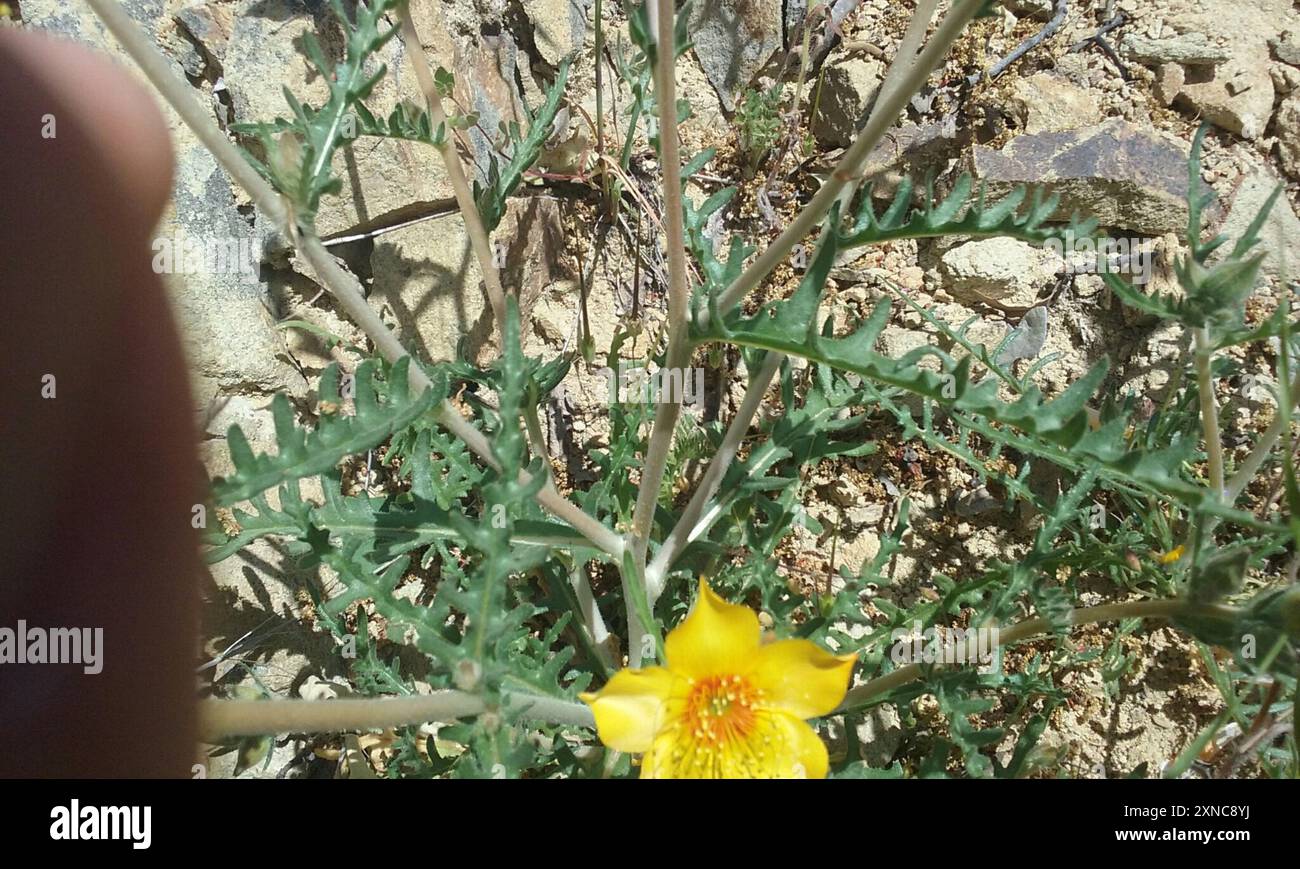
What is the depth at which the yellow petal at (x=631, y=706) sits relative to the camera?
1472 mm

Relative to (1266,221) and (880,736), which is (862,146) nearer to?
(880,736)

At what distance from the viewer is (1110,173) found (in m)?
2.65

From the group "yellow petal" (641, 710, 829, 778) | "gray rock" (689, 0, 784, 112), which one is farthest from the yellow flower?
"gray rock" (689, 0, 784, 112)

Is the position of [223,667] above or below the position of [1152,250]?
below

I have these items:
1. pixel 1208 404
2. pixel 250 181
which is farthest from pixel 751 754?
pixel 250 181

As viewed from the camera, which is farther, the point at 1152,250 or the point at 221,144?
the point at 1152,250

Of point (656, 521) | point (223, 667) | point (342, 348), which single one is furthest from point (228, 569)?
point (656, 521)

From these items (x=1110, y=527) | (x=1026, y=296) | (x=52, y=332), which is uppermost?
(x=1026, y=296)

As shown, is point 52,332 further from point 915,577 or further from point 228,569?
point 915,577

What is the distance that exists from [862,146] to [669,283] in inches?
20.7

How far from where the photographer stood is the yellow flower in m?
1.53
